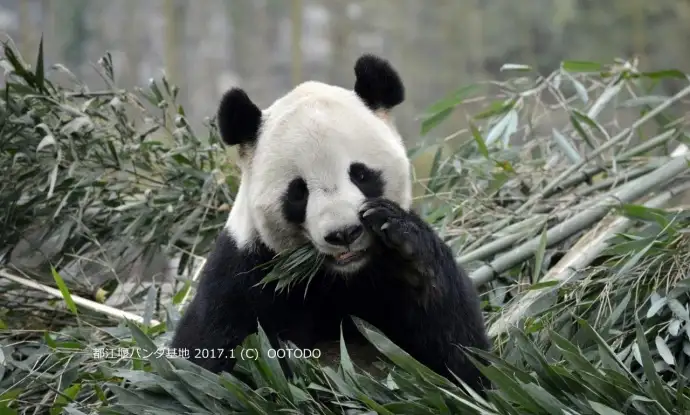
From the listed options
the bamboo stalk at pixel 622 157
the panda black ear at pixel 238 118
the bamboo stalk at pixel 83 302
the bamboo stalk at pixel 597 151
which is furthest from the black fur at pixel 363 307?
the bamboo stalk at pixel 622 157

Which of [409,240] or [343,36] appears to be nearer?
[409,240]

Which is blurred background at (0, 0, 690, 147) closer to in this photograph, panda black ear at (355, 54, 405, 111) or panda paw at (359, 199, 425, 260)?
panda black ear at (355, 54, 405, 111)

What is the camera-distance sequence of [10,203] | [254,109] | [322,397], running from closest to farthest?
[322,397]
[254,109]
[10,203]

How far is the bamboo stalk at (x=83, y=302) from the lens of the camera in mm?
2689

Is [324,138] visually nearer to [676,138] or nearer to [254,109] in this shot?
[254,109]

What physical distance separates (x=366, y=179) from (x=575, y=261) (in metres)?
0.81

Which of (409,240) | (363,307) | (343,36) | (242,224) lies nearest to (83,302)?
(242,224)

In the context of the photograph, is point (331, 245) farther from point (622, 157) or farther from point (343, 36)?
point (343, 36)

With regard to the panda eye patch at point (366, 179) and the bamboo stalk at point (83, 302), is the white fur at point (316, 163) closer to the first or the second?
the panda eye patch at point (366, 179)

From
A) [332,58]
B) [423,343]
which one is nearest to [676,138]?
[423,343]

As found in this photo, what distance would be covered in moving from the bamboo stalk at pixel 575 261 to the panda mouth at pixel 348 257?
1.77 feet

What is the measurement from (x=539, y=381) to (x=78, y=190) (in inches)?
75.2

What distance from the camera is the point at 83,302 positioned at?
2766 millimetres

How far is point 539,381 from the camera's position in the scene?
166 centimetres
